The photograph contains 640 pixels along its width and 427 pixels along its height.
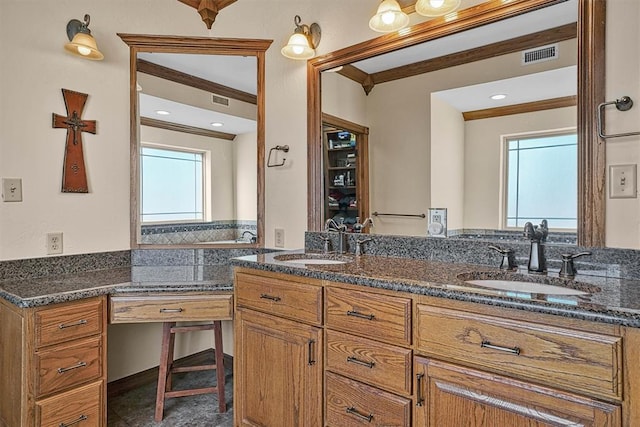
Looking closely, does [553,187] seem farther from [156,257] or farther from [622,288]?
[156,257]

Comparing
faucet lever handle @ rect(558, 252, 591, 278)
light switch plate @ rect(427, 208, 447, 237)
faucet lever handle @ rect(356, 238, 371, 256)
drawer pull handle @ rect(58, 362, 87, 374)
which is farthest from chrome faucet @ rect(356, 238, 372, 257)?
drawer pull handle @ rect(58, 362, 87, 374)

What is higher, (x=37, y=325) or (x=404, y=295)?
(x=404, y=295)

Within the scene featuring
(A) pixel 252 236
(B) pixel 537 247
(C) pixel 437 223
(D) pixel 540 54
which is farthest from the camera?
(A) pixel 252 236

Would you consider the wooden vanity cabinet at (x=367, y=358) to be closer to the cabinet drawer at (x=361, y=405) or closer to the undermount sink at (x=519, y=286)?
the cabinet drawer at (x=361, y=405)

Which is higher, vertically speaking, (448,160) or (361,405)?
(448,160)

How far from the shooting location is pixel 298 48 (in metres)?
2.10

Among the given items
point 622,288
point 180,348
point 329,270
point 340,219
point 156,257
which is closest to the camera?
point 622,288

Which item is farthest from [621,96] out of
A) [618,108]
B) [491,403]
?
[491,403]

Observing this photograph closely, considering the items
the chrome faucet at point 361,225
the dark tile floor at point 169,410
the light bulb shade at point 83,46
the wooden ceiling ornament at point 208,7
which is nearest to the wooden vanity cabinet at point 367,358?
the chrome faucet at point 361,225

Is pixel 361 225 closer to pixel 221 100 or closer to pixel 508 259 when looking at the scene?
pixel 508 259

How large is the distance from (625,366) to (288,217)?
1.78 meters

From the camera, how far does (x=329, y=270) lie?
154 centimetres

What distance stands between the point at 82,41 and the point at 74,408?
1735mm

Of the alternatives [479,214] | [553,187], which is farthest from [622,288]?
[479,214]
